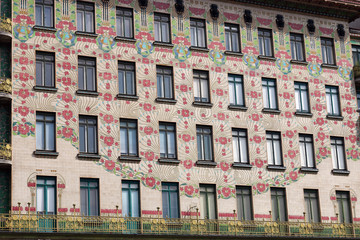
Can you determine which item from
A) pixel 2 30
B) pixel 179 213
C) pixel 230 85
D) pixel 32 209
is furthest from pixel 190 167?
pixel 2 30

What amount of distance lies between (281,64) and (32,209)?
17.4 m

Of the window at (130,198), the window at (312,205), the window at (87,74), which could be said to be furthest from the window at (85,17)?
the window at (312,205)

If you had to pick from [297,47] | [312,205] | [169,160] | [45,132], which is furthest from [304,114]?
[45,132]

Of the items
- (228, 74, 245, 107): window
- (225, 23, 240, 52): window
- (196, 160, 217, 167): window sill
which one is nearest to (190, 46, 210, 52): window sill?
(225, 23, 240, 52): window

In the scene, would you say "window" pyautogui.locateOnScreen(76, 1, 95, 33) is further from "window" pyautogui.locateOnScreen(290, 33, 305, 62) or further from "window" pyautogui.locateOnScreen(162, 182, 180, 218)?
"window" pyautogui.locateOnScreen(290, 33, 305, 62)

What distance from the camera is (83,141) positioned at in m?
42.3

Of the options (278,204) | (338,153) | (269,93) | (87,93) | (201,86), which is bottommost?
(278,204)

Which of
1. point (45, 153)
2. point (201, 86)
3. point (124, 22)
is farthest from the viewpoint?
point (201, 86)

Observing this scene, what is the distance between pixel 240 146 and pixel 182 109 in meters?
3.98

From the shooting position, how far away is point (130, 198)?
42.6 metres

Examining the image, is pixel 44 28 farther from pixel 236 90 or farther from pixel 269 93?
pixel 269 93

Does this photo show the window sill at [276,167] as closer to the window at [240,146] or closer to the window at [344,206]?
the window at [240,146]

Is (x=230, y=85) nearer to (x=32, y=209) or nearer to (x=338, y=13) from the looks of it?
(x=338, y=13)

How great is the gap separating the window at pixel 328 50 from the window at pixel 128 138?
13716 millimetres
